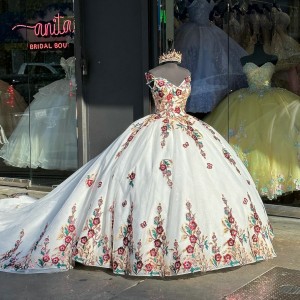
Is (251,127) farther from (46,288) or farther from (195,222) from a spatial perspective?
(46,288)

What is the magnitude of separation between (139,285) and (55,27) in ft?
15.8

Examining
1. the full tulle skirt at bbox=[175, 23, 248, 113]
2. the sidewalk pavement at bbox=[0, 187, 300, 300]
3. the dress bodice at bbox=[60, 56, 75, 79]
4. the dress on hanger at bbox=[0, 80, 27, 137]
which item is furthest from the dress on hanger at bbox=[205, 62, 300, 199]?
the dress on hanger at bbox=[0, 80, 27, 137]

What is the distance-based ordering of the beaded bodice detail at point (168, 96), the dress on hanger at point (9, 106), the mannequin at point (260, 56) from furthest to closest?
the dress on hanger at point (9, 106)
the mannequin at point (260, 56)
the beaded bodice detail at point (168, 96)

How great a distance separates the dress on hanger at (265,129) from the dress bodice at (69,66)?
216 centimetres

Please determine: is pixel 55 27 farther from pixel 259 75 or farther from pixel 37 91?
pixel 259 75

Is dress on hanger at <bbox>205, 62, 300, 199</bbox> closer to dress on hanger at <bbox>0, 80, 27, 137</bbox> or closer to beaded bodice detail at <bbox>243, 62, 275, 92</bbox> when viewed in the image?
beaded bodice detail at <bbox>243, 62, 275, 92</bbox>

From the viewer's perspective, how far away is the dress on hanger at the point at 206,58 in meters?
7.65

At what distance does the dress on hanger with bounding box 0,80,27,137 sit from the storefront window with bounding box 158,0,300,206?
2.69 metres

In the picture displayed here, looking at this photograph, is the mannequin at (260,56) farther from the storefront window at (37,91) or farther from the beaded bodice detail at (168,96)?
the storefront window at (37,91)

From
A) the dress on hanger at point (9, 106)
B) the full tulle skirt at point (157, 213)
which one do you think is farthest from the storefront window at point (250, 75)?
the dress on hanger at point (9, 106)

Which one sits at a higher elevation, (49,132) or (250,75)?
(250,75)

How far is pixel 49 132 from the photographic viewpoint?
9.27 m

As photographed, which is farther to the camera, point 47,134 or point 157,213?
point 47,134

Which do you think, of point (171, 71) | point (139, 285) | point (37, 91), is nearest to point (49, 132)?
point (37, 91)
